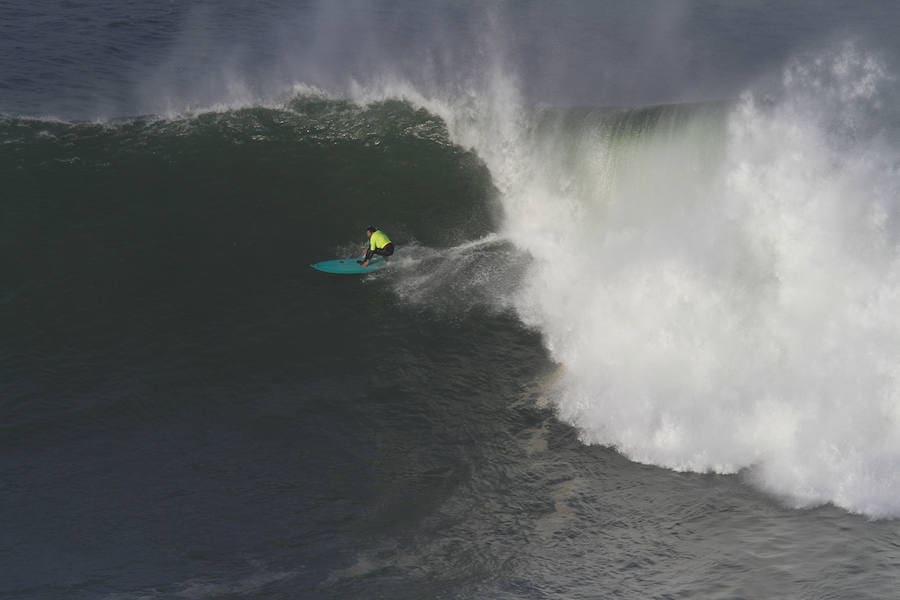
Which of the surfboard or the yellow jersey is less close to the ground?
the yellow jersey

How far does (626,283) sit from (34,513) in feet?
33.8

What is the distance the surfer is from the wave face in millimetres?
2737

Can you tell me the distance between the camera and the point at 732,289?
1628cm

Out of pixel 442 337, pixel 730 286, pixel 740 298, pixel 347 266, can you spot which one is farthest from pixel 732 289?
pixel 347 266

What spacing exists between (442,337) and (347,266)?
9.22ft

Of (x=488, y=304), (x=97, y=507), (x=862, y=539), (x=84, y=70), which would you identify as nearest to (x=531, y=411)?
(x=488, y=304)

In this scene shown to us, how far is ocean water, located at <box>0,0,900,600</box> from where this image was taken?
1209cm

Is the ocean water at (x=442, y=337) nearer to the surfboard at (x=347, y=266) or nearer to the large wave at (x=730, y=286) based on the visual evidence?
the large wave at (x=730, y=286)

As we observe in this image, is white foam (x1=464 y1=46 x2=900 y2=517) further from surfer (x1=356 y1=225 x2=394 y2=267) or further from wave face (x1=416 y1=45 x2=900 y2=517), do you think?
surfer (x1=356 y1=225 x2=394 y2=267)

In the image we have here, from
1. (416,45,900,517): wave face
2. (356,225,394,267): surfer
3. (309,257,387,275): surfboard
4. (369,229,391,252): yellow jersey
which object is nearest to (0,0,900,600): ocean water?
(416,45,900,517): wave face

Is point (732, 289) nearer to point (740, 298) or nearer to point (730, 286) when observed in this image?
point (730, 286)

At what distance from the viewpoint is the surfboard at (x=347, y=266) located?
18328mm

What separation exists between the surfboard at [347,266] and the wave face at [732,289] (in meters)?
2.84

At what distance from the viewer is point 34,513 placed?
498 inches
